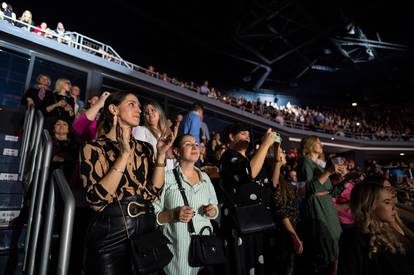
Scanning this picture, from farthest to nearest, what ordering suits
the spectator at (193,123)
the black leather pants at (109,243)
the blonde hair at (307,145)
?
the spectator at (193,123) → the blonde hair at (307,145) → the black leather pants at (109,243)

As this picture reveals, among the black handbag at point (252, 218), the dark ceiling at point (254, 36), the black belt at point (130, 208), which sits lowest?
the black handbag at point (252, 218)

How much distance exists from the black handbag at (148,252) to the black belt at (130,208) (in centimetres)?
2

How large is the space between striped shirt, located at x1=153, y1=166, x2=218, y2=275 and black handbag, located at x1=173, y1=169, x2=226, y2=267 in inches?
1.3

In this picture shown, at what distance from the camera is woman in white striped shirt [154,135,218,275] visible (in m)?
1.80

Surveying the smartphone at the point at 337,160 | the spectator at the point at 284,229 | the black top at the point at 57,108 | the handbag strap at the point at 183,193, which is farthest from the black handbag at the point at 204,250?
the black top at the point at 57,108

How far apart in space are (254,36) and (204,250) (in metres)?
19.7

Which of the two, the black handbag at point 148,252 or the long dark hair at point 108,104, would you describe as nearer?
the black handbag at point 148,252

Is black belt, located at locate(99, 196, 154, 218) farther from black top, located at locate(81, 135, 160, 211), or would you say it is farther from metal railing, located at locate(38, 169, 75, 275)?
metal railing, located at locate(38, 169, 75, 275)

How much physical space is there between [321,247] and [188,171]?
1685 millimetres

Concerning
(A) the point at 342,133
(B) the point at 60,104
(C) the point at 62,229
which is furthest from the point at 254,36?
(C) the point at 62,229

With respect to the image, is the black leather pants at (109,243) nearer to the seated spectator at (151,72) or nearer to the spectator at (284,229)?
the spectator at (284,229)

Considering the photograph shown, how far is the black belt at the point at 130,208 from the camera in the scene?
146cm

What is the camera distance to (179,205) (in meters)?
1.93

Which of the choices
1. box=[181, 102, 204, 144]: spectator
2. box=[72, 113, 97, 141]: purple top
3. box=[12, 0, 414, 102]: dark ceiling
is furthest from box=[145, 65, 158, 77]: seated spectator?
box=[72, 113, 97, 141]: purple top
